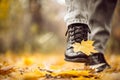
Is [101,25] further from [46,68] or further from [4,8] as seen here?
[4,8]

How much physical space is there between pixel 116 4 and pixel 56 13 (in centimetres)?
37

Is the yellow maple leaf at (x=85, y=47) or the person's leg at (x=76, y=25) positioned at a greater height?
the person's leg at (x=76, y=25)

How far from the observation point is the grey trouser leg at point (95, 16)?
276cm

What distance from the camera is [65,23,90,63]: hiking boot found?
8.91 feet

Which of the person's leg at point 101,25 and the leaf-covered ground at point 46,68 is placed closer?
the leaf-covered ground at point 46,68

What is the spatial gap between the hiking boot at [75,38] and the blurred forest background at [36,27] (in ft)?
0.15

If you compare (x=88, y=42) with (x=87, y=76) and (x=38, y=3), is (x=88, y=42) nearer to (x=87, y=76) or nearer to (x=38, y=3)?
(x=87, y=76)

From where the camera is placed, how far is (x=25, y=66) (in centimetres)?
276

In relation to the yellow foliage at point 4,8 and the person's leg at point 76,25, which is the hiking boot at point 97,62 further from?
the yellow foliage at point 4,8

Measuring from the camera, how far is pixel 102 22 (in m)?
2.84

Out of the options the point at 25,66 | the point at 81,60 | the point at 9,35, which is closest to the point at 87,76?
the point at 81,60

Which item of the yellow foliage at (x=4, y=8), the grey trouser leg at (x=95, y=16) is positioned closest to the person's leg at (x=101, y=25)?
the grey trouser leg at (x=95, y=16)

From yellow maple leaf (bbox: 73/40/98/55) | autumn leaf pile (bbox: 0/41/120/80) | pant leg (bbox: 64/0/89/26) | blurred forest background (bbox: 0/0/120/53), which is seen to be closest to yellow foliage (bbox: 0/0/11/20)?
blurred forest background (bbox: 0/0/120/53)

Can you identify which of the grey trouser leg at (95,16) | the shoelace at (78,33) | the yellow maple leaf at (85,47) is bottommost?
the yellow maple leaf at (85,47)
